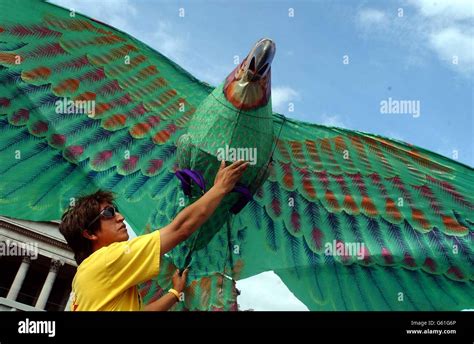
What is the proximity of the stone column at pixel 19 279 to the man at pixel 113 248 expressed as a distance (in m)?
20.5

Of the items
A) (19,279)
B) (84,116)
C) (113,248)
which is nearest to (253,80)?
(84,116)

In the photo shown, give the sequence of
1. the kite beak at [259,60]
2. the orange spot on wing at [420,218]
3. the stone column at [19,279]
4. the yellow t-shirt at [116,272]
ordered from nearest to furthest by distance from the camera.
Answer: the yellow t-shirt at [116,272], the kite beak at [259,60], the orange spot on wing at [420,218], the stone column at [19,279]

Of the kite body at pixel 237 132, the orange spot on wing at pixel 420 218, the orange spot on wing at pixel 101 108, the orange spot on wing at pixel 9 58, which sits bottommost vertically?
the orange spot on wing at pixel 420 218

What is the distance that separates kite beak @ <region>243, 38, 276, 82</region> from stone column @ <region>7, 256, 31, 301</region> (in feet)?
64.5

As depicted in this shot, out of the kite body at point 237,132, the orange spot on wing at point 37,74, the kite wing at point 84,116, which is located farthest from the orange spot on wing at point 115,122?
the kite body at point 237,132

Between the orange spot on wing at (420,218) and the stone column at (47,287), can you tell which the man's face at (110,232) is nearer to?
the orange spot on wing at (420,218)

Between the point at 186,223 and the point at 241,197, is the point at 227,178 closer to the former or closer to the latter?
the point at 186,223

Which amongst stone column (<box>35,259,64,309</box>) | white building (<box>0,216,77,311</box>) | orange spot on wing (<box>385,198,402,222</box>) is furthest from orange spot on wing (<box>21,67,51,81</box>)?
stone column (<box>35,259,64,309</box>)

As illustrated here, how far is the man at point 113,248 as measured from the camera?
1.95m

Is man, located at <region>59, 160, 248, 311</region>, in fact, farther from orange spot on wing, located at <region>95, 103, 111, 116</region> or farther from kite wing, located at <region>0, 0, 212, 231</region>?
orange spot on wing, located at <region>95, 103, 111, 116</region>

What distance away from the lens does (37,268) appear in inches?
866

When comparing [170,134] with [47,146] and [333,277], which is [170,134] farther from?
[333,277]
